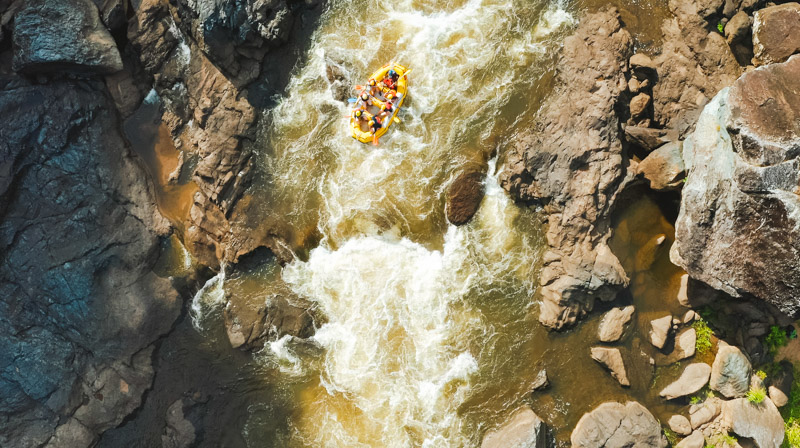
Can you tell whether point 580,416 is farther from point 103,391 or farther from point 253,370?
point 103,391

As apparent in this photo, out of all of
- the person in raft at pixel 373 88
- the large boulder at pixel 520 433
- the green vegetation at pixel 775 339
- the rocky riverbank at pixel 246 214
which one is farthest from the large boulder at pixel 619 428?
the person in raft at pixel 373 88

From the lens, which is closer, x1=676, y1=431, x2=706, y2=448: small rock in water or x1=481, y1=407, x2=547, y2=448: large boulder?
x1=481, y1=407, x2=547, y2=448: large boulder

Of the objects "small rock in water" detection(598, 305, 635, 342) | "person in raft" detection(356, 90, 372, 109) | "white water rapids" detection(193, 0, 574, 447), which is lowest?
"small rock in water" detection(598, 305, 635, 342)

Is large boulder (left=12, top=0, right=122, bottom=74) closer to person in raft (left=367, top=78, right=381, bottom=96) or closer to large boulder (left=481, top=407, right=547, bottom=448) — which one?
person in raft (left=367, top=78, right=381, bottom=96)

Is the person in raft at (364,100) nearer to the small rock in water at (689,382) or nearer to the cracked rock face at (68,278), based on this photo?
the cracked rock face at (68,278)

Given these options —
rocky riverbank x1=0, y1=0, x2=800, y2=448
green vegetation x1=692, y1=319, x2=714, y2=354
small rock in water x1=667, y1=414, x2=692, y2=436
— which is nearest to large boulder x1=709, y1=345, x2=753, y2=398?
rocky riverbank x1=0, y1=0, x2=800, y2=448

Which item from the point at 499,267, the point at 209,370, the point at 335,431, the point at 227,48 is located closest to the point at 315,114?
the point at 227,48

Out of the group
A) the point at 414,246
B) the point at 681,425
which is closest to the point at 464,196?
the point at 414,246
